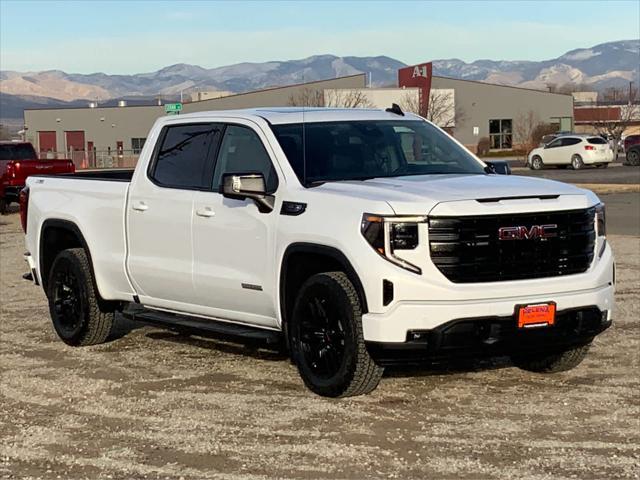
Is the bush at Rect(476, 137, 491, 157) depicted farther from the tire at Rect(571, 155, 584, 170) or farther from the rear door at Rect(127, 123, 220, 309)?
the rear door at Rect(127, 123, 220, 309)

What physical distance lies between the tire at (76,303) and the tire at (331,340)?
8.46 ft

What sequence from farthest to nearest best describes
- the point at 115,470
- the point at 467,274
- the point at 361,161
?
the point at 361,161 < the point at 467,274 < the point at 115,470

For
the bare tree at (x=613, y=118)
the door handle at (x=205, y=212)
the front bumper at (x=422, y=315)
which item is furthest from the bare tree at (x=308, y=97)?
the front bumper at (x=422, y=315)

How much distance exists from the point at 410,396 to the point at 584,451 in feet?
5.21

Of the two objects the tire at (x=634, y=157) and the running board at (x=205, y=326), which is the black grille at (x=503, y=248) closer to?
the running board at (x=205, y=326)

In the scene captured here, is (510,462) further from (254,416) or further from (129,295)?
(129,295)

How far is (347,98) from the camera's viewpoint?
7931cm

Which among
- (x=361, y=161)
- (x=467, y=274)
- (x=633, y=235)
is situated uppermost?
(x=361, y=161)

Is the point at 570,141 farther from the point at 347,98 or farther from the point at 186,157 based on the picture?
the point at 186,157

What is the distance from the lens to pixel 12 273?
15.7m

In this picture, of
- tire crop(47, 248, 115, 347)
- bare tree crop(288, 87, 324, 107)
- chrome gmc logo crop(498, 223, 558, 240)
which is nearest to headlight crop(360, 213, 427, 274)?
chrome gmc logo crop(498, 223, 558, 240)

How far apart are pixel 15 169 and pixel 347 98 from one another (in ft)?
173

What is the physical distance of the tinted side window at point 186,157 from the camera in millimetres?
8430

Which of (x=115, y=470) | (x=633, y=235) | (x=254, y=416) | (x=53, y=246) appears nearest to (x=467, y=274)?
(x=254, y=416)
